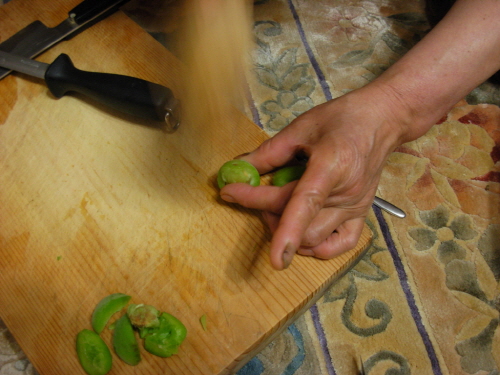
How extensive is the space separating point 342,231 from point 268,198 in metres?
0.23

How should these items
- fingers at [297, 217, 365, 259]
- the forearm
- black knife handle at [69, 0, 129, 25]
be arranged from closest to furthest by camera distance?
fingers at [297, 217, 365, 259] → the forearm → black knife handle at [69, 0, 129, 25]

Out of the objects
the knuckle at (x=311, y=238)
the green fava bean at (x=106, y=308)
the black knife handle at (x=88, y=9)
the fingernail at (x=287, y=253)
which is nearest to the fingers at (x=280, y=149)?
the knuckle at (x=311, y=238)

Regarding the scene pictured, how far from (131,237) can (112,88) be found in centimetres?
44

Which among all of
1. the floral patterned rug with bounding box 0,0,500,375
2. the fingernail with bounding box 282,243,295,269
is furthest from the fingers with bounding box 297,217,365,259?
the floral patterned rug with bounding box 0,0,500,375

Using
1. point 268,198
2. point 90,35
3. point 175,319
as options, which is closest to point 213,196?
point 268,198

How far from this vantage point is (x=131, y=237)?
41.2 inches

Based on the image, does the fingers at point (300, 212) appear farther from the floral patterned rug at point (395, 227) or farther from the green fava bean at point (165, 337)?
the floral patterned rug at point (395, 227)

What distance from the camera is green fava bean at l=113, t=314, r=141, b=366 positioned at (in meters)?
0.90

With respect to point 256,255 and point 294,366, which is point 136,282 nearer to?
point 256,255

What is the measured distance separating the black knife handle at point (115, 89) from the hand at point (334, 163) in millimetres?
294

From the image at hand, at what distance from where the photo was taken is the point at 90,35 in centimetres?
141

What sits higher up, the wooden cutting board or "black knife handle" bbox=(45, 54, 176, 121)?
"black knife handle" bbox=(45, 54, 176, 121)

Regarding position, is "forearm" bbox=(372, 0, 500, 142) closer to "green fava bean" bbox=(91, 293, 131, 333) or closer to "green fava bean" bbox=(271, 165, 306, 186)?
"green fava bean" bbox=(271, 165, 306, 186)

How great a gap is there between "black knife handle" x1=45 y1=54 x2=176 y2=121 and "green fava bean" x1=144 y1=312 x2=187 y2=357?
22.2 inches
